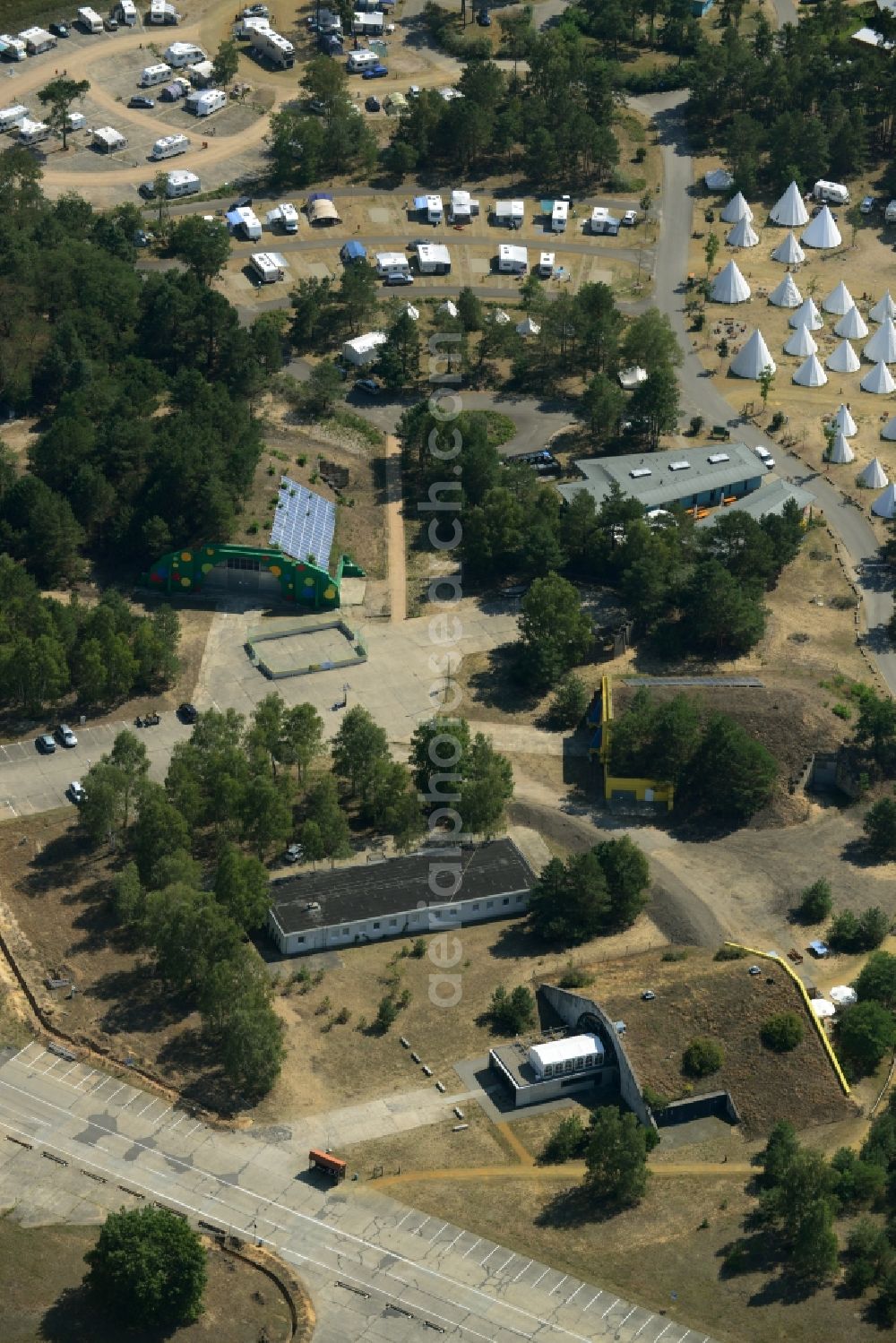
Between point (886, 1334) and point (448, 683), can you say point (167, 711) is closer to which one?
point (448, 683)

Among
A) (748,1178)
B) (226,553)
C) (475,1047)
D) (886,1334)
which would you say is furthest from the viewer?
(226,553)

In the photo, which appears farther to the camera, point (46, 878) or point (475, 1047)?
Answer: point (46, 878)

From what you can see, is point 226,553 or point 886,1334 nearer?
point 886,1334

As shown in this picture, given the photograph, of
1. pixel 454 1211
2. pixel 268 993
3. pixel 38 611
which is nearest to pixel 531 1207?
pixel 454 1211

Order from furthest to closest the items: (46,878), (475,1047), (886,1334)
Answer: (46,878) → (475,1047) → (886,1334)

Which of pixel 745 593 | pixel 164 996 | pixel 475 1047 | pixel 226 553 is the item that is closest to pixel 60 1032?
pixel 164 996

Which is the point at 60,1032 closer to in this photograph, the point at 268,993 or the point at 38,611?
the point at 268,993
